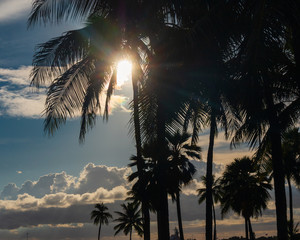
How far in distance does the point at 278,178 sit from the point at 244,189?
29.3 meters

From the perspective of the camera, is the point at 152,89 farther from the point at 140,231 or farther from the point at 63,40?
the point at 140,231

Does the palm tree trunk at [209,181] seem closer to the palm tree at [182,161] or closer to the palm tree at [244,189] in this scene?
the palm tree at [182,161]

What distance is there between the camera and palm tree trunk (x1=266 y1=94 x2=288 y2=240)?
43.0 ft

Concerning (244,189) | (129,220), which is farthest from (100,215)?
(244,189)

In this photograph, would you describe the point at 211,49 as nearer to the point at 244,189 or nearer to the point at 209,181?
the point at 209,181

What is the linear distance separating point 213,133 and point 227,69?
57.6 feet

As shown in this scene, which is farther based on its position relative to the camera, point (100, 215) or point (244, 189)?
point (100, 215)

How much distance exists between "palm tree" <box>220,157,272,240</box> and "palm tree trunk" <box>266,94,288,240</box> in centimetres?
2820

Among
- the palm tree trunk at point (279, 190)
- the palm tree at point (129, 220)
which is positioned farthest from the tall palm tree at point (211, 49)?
the palm tree at point (129, 220)

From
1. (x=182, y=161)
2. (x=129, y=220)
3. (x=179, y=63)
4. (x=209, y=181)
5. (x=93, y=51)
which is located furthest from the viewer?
(x=129, y=220)

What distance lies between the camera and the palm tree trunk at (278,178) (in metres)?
13.1

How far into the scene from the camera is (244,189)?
41875mm

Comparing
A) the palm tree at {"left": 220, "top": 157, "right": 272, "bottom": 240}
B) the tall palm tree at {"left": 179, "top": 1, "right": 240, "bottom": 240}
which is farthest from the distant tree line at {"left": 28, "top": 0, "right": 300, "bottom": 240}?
the palm tree at {"left": 220, "top": 157, "right": 272, "bottom": 240}

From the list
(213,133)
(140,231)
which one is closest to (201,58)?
(213,133)
